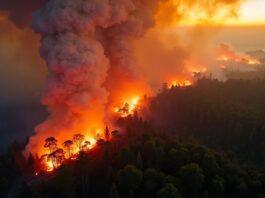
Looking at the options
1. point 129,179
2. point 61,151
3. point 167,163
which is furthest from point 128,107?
point 129,179

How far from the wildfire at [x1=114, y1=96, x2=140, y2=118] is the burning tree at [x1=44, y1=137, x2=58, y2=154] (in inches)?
727

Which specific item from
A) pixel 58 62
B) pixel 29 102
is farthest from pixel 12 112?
pixel 58 62

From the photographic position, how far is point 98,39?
73750mm

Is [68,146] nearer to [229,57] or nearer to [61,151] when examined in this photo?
[61,151]

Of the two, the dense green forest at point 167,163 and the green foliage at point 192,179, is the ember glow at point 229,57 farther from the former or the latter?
the green foliage at point 192,179

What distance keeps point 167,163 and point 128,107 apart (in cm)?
2707

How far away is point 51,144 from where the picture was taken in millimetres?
63594

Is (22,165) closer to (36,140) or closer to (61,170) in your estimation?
(36,140)

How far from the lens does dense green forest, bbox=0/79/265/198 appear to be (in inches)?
2046

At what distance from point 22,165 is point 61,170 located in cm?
1010

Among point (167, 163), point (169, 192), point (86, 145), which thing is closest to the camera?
point (169, 192)

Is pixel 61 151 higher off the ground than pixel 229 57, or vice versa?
pixel 229 57

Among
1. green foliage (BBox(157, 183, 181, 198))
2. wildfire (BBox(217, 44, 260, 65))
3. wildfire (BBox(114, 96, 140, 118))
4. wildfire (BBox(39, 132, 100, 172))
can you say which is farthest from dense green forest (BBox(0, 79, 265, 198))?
wildfire (BBox(217, 44, 260, 65))

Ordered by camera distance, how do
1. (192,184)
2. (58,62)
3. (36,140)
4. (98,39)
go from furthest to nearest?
(98,39) → (36,140) → (58,62) → (192,184)
